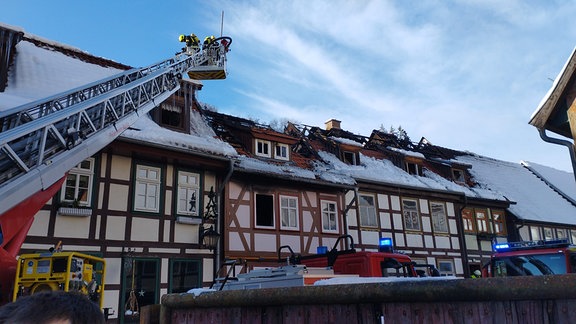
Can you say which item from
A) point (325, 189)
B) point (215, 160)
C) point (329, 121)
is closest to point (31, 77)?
point (215, 160)

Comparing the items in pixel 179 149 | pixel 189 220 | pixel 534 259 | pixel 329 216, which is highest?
pixel 179 149

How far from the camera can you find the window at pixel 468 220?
2178 cm

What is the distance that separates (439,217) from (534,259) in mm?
9737

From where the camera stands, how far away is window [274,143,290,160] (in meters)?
17.4

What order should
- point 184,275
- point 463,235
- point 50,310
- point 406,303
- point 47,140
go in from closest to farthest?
1. point 50,310
2. point 406,303
3. point 47,140
4. point 184,275
5. point 463,235

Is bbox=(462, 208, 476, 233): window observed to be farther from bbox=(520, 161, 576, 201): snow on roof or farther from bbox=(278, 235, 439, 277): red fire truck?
bbox=(278, 235, 439, 277): red fire truck

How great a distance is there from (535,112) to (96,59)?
14.5 metres

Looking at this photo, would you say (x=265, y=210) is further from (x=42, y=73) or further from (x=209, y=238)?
(x=42, y=73)

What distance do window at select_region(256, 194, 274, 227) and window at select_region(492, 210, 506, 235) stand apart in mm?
13353

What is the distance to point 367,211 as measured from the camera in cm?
1870

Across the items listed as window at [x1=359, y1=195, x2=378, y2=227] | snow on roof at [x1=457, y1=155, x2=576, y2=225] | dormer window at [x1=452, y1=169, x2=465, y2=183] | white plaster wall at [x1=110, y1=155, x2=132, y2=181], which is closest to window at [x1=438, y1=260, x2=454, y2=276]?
window at [x1=359, y1=195, x2=378, y2=227]

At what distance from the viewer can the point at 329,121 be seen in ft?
84.9

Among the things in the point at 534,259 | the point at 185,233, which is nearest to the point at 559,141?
the point at 534,259

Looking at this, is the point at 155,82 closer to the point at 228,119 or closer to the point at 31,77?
the point at 31,77
